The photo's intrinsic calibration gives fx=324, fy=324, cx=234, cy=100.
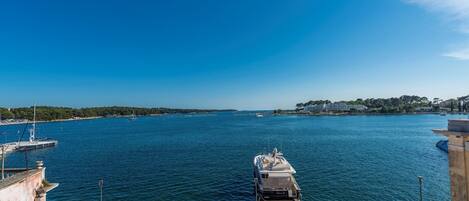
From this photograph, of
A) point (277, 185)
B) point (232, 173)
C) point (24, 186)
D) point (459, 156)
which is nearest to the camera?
point (459, 156)

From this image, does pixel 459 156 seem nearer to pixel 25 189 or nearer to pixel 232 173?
pixel 25 189

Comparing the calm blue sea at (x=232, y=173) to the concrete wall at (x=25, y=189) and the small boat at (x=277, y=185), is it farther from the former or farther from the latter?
the concrete wall at (x=25, y=189)

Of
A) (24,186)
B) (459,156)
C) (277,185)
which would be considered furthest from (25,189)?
(459,156)

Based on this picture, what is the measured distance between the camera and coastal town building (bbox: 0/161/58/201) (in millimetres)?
14062

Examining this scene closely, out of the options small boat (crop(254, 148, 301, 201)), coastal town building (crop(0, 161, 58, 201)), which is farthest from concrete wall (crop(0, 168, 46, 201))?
small boat (crop(254, 148, 301, 201))

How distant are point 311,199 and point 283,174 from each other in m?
3.88

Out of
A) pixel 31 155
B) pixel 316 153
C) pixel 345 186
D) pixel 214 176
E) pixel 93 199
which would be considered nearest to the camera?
pixel 93 199

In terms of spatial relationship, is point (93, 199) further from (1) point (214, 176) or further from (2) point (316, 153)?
(2) point (316, 153)

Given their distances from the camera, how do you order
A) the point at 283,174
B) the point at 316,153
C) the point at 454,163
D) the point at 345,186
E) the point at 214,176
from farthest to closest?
1. the point at 316,153
2. the point at 214,176
3. the point at 345,186
4. the point at 283,174
5. the point at 454,163

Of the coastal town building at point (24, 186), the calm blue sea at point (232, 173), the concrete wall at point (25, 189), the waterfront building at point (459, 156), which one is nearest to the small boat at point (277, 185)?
the calm blue sea at point (232, 173)

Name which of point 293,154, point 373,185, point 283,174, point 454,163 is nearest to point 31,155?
point 293,154

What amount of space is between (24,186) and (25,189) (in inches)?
7.6

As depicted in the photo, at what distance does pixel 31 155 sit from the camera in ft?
207

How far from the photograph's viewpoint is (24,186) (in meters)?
15.4
